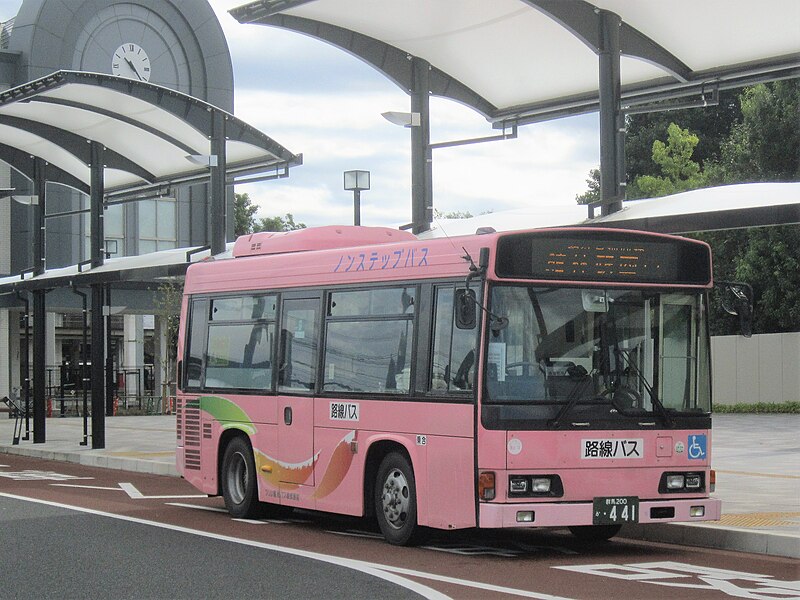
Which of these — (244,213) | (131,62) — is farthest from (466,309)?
(244,213)

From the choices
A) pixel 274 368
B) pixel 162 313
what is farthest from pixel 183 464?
pixel 162 313

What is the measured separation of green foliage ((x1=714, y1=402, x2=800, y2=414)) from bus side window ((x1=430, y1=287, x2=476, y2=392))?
27754mm

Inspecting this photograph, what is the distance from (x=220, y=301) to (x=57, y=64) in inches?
1438

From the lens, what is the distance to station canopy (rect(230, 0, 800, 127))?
57.0ft

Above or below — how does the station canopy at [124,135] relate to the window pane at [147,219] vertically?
below

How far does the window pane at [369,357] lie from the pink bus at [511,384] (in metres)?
0.02

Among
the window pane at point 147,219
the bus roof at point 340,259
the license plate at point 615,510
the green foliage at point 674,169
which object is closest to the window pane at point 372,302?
the bus roof at point 340,259

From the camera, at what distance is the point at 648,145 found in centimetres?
6225

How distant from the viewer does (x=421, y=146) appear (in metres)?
20.8

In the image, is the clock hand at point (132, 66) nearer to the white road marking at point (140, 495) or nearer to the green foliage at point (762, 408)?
the green foliage at point (762, 408)

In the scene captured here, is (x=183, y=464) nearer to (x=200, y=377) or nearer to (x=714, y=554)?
(x=200, y=377)

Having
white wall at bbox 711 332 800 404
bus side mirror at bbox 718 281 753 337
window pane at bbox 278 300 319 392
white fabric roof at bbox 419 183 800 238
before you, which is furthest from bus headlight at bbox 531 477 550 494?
white wall at bbox 711 332 800 404

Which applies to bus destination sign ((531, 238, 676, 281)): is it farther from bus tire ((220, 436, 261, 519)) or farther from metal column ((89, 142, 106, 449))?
metal column ((89, 142, 106, 449))

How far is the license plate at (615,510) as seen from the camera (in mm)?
11969
